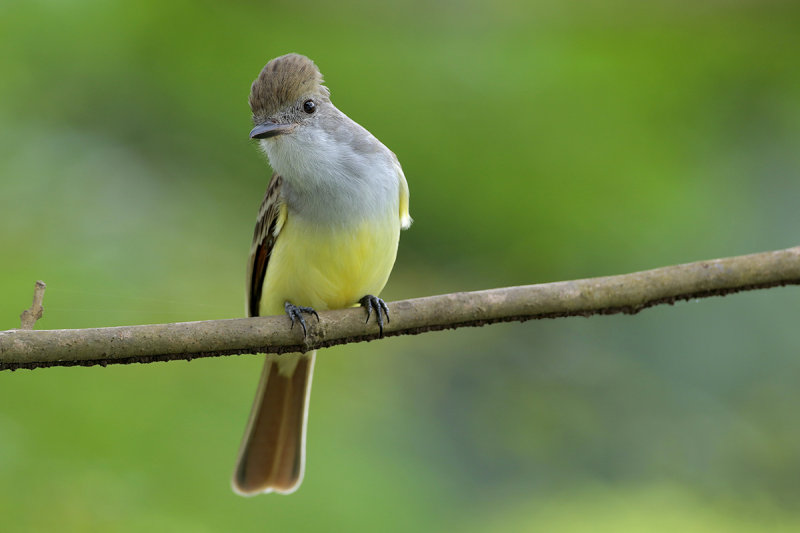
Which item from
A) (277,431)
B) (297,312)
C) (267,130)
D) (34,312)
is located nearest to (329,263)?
(297,312)

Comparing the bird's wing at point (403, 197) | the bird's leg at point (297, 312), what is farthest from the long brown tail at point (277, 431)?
the bird's wing at point (403, 197)

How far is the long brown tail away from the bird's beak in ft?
2.37

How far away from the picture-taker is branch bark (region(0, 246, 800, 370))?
1.55 meters

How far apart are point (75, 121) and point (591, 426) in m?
1.97

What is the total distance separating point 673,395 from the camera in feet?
9.24

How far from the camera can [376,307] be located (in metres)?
2.01

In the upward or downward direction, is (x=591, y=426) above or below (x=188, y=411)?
above

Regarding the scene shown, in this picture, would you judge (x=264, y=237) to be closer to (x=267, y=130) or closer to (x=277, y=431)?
(x=267, y=130)

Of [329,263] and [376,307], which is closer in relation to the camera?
[376,307]

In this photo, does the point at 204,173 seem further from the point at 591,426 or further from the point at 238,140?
the point at 591,426

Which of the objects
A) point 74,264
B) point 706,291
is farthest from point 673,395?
point 74,264

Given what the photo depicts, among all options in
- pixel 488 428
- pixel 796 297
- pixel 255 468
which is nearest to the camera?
pixel 255 468

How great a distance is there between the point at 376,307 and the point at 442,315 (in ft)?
1.15

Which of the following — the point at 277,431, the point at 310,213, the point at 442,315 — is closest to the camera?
the point at 442,315
